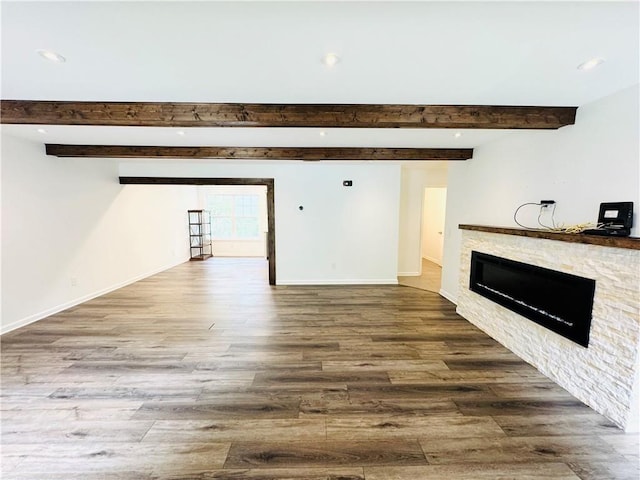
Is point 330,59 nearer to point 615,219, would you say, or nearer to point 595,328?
point 615,219

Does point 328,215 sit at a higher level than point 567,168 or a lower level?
lower

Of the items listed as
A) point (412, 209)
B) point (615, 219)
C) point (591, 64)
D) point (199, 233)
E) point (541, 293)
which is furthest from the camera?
point (199, 233)

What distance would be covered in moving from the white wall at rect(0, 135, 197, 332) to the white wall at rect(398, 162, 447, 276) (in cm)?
605

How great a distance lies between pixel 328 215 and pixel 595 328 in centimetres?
420

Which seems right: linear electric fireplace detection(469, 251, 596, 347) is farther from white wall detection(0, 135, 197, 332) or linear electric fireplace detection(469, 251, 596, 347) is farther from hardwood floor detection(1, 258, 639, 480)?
white wall detection(0, 135, 197, 332)

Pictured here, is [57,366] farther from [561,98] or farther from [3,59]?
[561,98]

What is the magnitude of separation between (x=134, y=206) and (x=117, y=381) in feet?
15.0

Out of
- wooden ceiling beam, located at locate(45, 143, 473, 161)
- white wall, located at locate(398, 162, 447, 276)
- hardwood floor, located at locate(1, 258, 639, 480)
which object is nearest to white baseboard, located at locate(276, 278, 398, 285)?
white wall, located at locate(398, 162, 447, 276)

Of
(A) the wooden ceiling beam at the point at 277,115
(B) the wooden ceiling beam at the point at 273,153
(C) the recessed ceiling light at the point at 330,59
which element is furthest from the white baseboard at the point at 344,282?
(C) the recessed ceiling light at the point at 330,59

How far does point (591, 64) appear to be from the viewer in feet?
5.85

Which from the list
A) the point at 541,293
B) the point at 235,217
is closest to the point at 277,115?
the point at 541,293

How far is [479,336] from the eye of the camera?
133 inches

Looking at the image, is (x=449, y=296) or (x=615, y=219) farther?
(x=449, y=296)

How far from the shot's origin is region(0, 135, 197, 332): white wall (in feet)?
11.5
